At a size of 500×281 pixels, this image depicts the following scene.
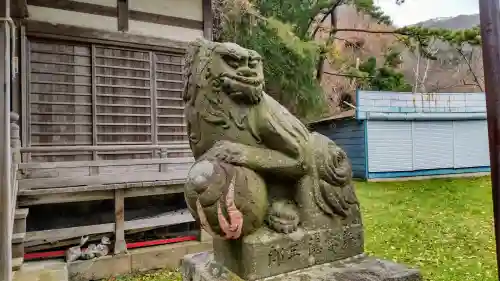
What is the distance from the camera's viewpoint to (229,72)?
2.06 meters

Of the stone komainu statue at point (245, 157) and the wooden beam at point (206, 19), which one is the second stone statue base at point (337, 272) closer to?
the stone komainu statue at point (245, 157)

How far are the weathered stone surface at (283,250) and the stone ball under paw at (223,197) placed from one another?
0.38 feet

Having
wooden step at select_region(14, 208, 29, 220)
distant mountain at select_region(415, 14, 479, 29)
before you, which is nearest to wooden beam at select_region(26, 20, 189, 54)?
wooden step at select_region(14, 208, 29, 220)

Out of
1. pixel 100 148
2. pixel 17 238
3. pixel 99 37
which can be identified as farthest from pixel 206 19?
pixel 17 238

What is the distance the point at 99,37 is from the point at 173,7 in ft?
5.26

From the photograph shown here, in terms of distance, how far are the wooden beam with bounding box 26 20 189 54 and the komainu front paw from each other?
4569mm

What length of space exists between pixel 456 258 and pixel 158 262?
4334mm

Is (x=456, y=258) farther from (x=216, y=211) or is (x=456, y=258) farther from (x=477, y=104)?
(x=477, y=104)

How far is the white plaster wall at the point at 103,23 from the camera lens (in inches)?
236

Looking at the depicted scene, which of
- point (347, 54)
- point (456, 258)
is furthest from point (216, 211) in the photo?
point (347, 54)

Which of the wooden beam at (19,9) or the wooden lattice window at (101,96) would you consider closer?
the wooden beam at (19,9)

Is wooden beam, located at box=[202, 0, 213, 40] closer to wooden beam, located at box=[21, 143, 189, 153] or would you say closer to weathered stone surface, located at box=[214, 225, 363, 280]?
wooden beam, located at box=[21, 143, 189, 153]

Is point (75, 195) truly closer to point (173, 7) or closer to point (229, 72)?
point (173, 7)

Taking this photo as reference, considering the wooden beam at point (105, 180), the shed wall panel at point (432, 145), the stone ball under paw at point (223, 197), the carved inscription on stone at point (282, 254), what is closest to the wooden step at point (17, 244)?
the wooden beam at point (105, 180)
